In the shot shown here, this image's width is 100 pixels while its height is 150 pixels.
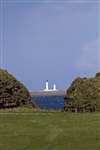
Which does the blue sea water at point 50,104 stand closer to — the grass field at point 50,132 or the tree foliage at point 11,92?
the tree foliage at point 11,92

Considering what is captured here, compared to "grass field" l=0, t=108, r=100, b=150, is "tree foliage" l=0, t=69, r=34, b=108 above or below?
above

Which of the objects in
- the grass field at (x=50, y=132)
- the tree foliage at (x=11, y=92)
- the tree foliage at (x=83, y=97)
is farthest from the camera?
the tree foliage at (x=11, y=92)

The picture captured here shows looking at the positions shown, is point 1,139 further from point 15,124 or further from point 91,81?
point 91,81

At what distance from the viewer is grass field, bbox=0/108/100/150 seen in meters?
18.0

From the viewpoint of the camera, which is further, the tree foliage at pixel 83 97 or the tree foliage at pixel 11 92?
the tree foliage at pixel 11 92

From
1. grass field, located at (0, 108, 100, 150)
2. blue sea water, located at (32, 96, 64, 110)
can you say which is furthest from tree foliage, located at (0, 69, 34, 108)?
grass field, located at (0, 108, 100, 150)

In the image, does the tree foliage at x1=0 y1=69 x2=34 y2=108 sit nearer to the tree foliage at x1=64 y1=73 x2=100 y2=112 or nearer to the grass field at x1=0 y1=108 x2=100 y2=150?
the tree foliage at x1=64 y1=73 x2=100 y2=112

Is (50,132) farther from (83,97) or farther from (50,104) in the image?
(50,104)

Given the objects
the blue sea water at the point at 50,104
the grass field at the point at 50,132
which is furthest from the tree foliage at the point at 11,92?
the grass field at the point at 50,132

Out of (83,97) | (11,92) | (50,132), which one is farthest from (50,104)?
(50,132)

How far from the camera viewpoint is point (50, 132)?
20422mm

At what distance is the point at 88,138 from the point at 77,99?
1184cm

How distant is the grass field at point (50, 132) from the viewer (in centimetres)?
A: 1800

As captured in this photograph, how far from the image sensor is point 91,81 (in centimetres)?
3177
